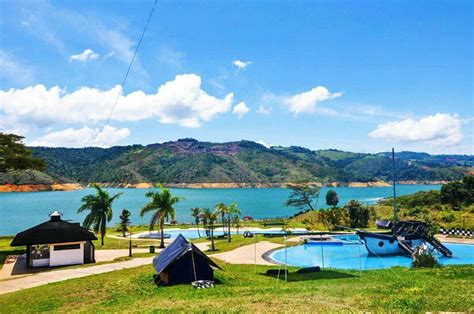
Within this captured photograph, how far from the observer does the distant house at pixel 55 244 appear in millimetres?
25047

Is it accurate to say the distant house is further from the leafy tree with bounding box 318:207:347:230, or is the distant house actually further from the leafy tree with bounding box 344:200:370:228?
the leafy tree with bounding box 344:200:370:228

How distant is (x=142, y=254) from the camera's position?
97.2 feet

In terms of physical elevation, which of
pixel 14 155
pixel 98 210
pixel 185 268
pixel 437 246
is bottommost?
pixel 437 246

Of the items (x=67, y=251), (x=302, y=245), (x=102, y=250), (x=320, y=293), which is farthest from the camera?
(x=302, y=245)

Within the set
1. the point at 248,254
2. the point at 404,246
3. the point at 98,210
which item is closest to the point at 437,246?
the point at 404,246

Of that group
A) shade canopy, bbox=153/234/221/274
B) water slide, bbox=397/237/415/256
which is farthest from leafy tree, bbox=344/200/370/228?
shade canopy, bbox=153/234/221/274

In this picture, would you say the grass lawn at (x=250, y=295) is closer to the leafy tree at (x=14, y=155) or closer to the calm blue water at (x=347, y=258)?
the calm blue water at (x=347, y=258)

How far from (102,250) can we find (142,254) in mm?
5615

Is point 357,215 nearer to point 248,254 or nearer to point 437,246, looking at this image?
point 437,246

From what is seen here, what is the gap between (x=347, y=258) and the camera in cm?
3023

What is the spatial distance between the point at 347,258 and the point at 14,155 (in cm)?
2831

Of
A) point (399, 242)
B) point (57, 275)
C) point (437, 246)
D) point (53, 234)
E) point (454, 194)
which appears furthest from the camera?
point (454, 194)

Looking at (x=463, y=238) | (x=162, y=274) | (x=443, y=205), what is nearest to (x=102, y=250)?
(x=162, y=274)

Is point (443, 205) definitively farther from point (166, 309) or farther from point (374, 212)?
→ point (166, 309)
